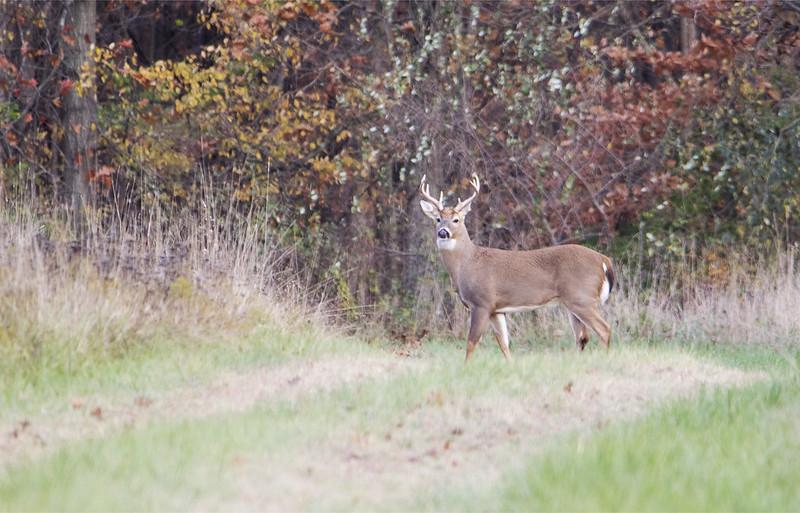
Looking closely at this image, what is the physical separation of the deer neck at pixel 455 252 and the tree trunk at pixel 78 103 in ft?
22.1

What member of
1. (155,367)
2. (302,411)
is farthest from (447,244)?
(302,411)

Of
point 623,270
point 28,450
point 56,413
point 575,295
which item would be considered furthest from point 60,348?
point 623,270

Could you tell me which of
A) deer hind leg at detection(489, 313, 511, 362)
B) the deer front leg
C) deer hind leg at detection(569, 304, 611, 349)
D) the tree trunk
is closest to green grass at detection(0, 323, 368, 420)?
the deer front leg

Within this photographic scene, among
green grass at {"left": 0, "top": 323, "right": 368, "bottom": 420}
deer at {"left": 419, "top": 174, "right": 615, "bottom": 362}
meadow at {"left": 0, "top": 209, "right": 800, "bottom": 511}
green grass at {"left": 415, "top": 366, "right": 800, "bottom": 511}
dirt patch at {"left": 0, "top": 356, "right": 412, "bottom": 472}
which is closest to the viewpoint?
green grass at {"left": 415, "top": 366, "right": 800, "bottom": 511}

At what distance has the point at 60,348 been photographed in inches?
354

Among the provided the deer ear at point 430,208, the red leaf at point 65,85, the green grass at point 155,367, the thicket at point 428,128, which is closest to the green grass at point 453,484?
the green grass at point 155,367

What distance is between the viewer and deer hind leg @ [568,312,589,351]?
11.8 m

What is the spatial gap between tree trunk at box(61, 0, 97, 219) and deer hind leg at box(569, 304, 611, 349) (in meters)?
7.93

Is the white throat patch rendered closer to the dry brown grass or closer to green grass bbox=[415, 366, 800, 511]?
the dry brown grass

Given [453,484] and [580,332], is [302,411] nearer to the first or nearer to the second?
[453,484]

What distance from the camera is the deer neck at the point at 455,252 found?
1212cm

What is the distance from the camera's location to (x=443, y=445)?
7.09 meters

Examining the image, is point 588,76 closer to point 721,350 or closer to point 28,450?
point 721,350

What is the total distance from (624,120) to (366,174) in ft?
11.0
